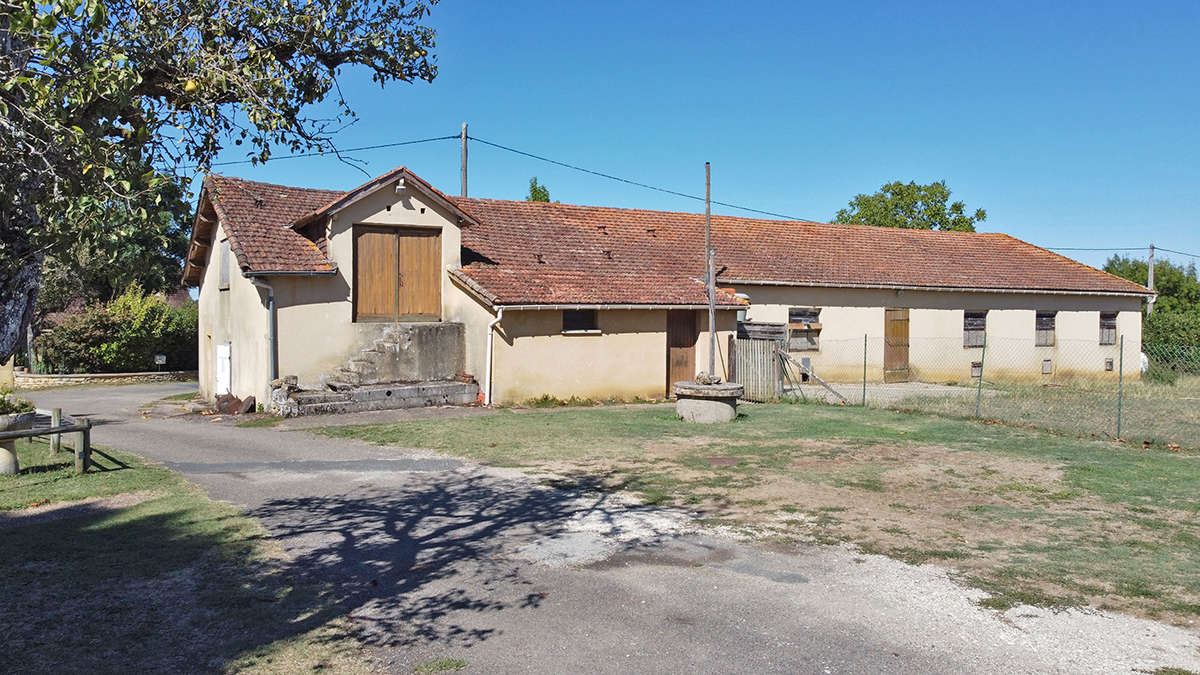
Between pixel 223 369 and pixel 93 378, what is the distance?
10.5m

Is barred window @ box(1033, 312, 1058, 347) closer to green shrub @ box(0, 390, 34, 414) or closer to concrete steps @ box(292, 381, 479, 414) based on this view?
concrete steps @ box(292, 381, 479, 414)

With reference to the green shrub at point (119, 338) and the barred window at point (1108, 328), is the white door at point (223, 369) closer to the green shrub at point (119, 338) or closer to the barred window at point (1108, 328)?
the green shrub at point (119, 338)

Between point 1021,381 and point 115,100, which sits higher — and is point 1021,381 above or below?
below

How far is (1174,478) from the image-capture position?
10094 millimetres

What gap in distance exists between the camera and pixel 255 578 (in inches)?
243

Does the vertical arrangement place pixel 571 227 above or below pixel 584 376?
above

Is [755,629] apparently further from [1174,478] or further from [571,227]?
[571,227]

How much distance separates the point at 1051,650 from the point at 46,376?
96.8ft

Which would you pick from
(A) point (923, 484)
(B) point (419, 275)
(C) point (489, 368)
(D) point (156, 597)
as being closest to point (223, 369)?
(B) point (419, 275)

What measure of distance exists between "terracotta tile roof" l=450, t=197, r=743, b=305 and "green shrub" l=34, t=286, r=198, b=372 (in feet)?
41.7

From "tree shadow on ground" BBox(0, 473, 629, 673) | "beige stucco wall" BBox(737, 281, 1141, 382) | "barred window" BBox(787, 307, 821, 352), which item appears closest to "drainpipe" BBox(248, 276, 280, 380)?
"tree shadow on ground" BBox(0, 473, 629, 673)

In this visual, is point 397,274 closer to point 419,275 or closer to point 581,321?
point 419,275

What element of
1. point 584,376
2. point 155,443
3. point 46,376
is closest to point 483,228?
point 584,376

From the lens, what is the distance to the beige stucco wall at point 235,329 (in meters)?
17.4
